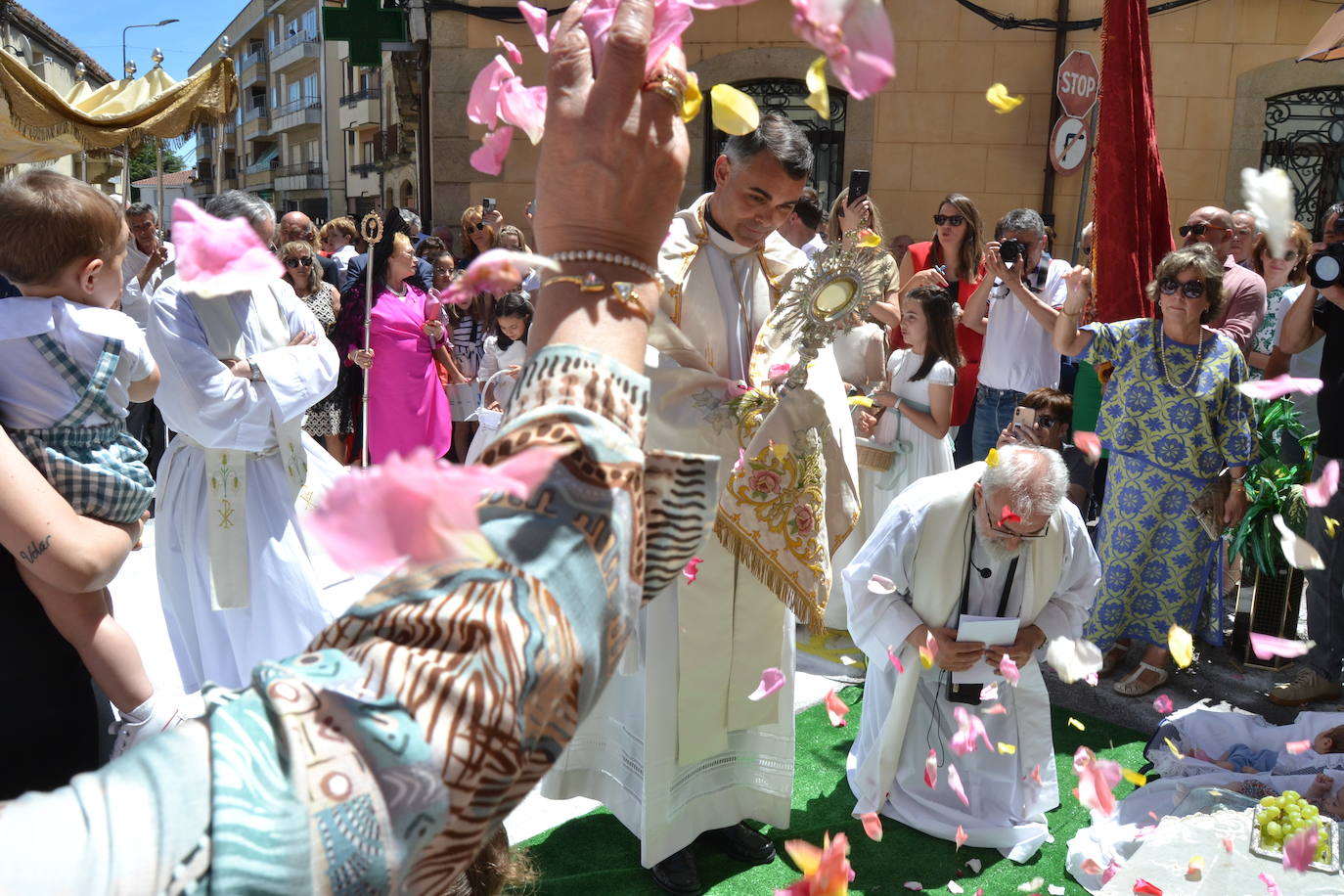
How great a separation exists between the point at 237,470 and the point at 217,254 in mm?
3524

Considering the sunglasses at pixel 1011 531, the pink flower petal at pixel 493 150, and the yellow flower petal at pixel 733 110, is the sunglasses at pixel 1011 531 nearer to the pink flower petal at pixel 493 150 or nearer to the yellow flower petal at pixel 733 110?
the yellow flower petal at pixel 733 110

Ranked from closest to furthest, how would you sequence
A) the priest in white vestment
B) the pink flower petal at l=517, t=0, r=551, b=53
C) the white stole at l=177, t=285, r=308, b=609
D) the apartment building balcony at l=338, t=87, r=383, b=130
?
the pink flower petal at l=517, t=0, r=551, b=53 < the priest in white vestment < the white stole at l=177, t=285, r=308, b=609 < the apartment building balcony at l=338, t=87, r=383, b=130

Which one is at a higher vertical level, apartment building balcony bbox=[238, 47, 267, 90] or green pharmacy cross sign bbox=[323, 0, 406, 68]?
apartment building balcony bbox=[238, 47, 267, 90]

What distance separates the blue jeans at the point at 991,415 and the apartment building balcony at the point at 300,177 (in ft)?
162

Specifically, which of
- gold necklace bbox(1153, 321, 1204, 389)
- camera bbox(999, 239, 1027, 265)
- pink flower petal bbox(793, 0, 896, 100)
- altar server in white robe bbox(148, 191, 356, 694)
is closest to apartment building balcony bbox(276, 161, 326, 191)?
camera bbox(999, 239, 1027, 265)

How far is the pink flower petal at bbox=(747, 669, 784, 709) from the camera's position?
3.38 metres

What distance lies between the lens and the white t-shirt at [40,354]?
7.80ft

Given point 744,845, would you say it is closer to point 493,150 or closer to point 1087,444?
point 1087,444

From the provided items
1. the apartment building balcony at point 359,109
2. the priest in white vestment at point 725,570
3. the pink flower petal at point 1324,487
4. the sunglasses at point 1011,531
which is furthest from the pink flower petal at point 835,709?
the apartment building balcony at point 359,109

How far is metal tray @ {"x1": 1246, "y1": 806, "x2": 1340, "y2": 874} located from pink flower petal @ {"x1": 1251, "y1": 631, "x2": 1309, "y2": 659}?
4.19ft

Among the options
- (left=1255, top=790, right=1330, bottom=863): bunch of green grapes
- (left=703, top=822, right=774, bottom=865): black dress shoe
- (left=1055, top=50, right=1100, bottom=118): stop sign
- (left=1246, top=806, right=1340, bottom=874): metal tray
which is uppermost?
(left=1055, top=50, right=1100, bottom=118): stop sign

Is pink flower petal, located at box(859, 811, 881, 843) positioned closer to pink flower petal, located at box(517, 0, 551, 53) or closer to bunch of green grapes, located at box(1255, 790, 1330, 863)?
bunch of green grapes, located at box(1255, 790, 1330, 863)

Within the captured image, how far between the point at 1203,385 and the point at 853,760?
7.18ft

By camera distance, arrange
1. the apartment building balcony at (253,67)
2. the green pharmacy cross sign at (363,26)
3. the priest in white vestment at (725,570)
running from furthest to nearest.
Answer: the apartment building balcony at (253,67)
the green pharmacy cross sign at (363,26)
the priest in white vestment at (725,570)
